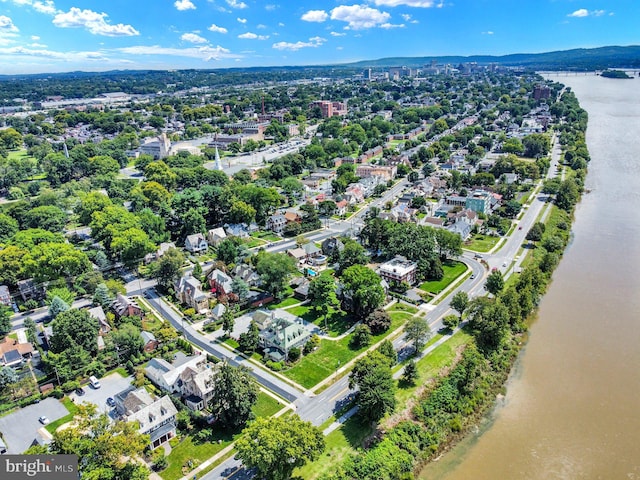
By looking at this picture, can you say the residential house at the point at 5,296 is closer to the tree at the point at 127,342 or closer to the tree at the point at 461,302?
the tree at the point at 127,342

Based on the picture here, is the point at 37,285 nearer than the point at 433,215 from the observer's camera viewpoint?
Yes

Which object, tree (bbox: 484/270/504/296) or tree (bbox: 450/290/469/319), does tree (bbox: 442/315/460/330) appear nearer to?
tree (bbox: 450/290/469/319)

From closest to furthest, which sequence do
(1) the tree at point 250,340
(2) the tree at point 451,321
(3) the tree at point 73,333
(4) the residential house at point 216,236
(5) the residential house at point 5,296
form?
(3) the tree at point 73,333 < (1) the tree at point 250,340 < (2) the tree at point 451,321 < (5) the residential house at point 5,296 < (4) the residential house at point 216,236

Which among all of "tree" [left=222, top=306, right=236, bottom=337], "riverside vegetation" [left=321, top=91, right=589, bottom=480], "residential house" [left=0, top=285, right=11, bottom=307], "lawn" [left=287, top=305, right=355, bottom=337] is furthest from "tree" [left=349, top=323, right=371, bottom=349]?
"residential house" [left=0, top=285, right=11, bottom=307]

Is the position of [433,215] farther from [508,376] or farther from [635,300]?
[508,376]

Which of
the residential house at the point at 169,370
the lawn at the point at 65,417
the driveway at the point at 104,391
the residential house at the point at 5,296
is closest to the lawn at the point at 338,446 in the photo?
the residential house at the point at 169,370

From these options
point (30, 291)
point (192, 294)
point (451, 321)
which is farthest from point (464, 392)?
point (30, 291)

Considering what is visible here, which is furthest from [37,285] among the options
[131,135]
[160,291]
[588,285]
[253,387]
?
[131,135]
